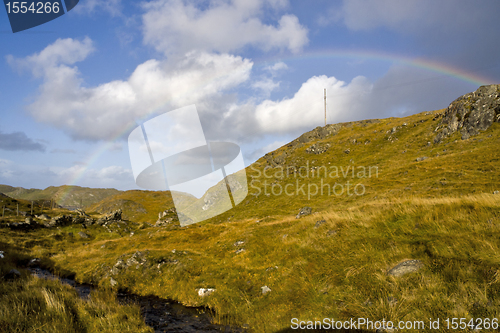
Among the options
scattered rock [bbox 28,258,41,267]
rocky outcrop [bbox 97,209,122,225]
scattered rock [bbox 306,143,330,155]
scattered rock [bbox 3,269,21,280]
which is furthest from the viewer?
scattered rock [bbox 306,143,330,155]

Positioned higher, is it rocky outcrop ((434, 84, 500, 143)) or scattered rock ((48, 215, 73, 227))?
rocky outcrop ((434, 84, 500, 143))

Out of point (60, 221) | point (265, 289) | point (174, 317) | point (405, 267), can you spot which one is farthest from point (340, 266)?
point (60, 221)

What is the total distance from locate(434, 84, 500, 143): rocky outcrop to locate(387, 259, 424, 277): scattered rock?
8429 centimetres

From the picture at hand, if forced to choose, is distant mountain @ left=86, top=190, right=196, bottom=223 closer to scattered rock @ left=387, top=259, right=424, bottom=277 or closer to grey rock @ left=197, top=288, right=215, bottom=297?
grey rock @ left=197, top=288, right=215, bottom=297

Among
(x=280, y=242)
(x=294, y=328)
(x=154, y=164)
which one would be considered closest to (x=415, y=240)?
(x=294, y=328)

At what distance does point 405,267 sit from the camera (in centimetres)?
910

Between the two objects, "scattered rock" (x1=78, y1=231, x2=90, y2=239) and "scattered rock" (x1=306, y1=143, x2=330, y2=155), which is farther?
"scattered rock" (x1=306, y1=143, x2=330, y2=155)

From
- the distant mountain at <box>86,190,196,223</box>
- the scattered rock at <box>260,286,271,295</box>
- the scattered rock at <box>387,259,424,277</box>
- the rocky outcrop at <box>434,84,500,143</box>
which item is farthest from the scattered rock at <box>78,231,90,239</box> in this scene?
the rocky outcrop at <box>434,84,500,143</box>

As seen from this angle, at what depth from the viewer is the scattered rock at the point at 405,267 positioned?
29.3 ft

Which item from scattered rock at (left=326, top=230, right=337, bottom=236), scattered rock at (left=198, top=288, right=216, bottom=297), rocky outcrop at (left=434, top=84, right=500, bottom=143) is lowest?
scattered rock at (left=198, top=288, right=216, bottom=297)

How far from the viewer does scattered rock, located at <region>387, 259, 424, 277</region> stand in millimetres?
8922

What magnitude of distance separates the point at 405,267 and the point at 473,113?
300ft

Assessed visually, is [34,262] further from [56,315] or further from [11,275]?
[56,315]

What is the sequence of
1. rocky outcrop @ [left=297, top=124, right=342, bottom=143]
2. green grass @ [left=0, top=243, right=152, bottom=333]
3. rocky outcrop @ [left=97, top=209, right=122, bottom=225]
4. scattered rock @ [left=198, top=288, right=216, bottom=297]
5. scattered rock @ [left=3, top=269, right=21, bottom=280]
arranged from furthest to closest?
1. rocky outcrop @ [left=297, top=124, right=342, bottom=143]
2. rocky outcrop @ [left=97, top=209, right=122, bottom=225]
3. scattered rock @ [left=198, top=288, right=216, bottom=297]
4. scattered rock @ [left=3, top=269, right=21, bottom=280]
5. green grass @ [left=0, top=243, right=152, bottom=333]
